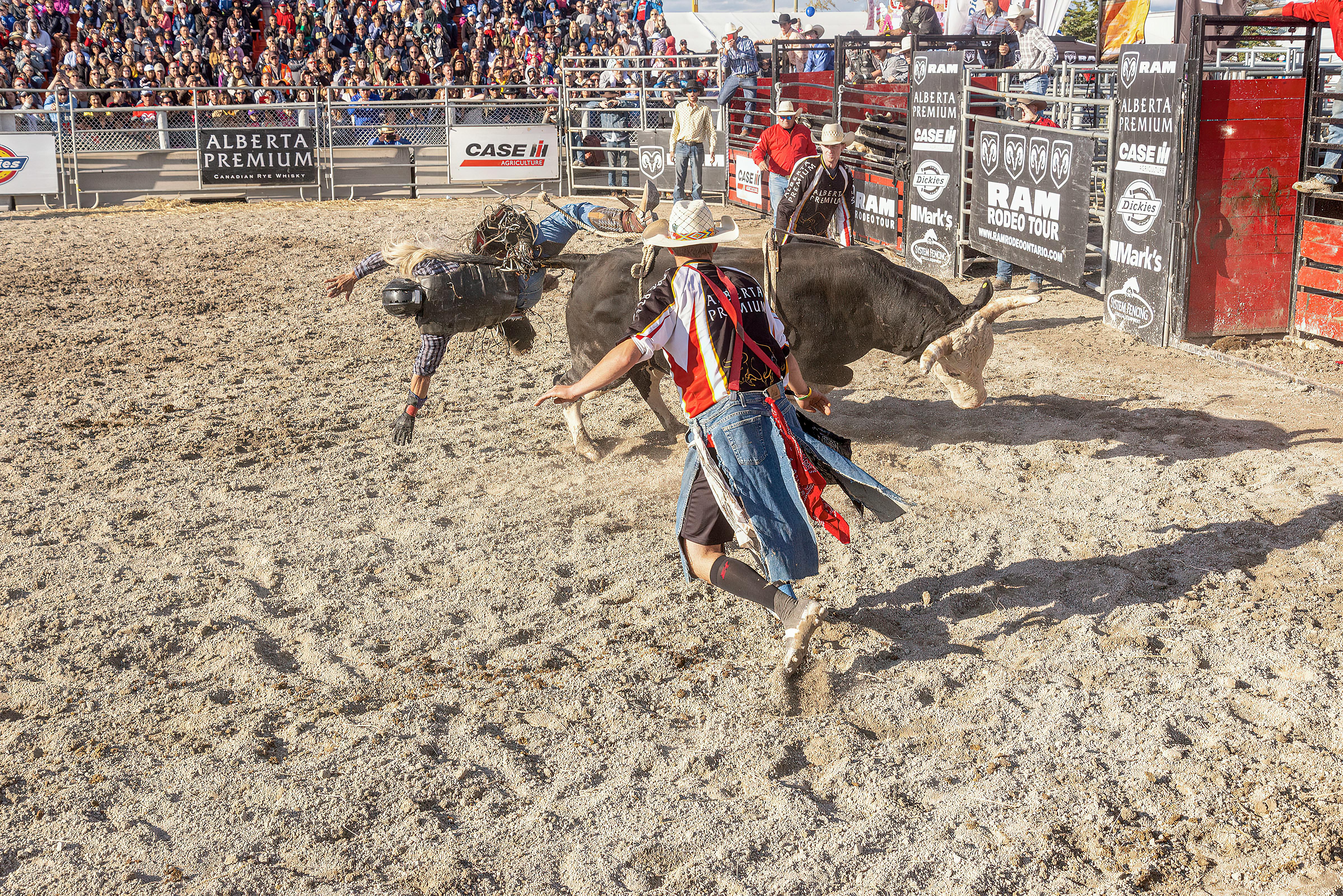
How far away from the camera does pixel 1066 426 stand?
7.10 meters

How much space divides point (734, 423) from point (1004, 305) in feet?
8.60

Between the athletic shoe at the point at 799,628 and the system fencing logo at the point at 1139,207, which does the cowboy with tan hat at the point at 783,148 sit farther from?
the athletic shoe at the point at 799,628

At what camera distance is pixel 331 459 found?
6773mm

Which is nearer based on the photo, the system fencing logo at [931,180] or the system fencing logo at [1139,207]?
the system fencing logo at [1139,207]

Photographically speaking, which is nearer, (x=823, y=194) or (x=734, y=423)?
(x=734, y=423)

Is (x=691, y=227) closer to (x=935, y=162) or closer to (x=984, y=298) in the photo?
(x=984, y=298)

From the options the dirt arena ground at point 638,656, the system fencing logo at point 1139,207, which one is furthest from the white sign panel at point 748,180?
the dirt arena ground at point 638,656

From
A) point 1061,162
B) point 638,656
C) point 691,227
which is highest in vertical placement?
point 1061,162

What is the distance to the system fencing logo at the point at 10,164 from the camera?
16.4 meters

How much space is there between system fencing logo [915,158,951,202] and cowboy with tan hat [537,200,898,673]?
321 inches

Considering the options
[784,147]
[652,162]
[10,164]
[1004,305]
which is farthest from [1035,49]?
[10,164]

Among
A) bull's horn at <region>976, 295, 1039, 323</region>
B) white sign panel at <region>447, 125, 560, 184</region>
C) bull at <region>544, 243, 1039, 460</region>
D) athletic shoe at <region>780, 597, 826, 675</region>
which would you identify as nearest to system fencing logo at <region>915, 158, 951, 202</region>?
bull at <region>544, 243, 1039, 460</region>

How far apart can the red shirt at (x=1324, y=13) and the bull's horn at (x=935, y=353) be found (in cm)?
373

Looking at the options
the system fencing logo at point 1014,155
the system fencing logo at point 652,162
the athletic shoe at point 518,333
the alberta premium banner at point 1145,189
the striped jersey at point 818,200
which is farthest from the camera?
the system fencing logo at point 652,162
